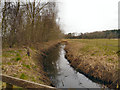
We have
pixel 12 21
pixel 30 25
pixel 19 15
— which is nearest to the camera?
pixel 12 21

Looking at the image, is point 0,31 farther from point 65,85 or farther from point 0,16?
point 65,85

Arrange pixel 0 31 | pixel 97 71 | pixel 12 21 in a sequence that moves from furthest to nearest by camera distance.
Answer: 1. pixel 12 21
2. pixel 0 31
3. pixel 97 71

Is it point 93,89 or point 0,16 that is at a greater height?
point 0,16

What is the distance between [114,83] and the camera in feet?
20.5

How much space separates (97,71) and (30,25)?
40.5 feet

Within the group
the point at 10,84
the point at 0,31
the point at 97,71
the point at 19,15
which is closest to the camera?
the point at 10,84

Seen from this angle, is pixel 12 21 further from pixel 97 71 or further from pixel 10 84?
pixel 97 71

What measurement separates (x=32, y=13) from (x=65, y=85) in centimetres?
1307

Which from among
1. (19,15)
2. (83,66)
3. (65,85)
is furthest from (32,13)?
(65,85)

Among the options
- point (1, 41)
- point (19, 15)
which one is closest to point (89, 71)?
point (1, 41)

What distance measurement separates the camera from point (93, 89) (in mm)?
6215

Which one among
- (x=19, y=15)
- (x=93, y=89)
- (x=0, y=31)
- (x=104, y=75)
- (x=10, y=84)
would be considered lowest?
(x=93, y=89)

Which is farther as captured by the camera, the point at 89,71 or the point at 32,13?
the point at 32,13

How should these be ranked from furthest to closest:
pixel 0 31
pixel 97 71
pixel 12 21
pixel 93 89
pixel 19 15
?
pixel 19 15 < pixel 12 21 < pixel 0 31 < pixel 97 71 < pixel 93 89
